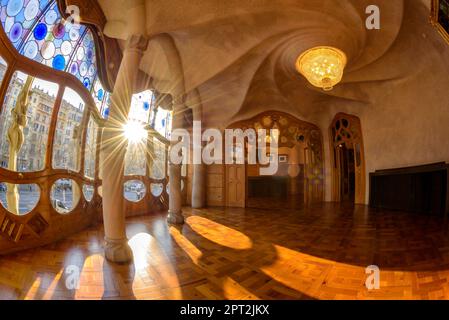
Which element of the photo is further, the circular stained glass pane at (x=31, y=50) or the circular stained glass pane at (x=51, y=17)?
the circular stained glass pane at (x=51, y=17)

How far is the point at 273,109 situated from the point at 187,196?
4.19 metres

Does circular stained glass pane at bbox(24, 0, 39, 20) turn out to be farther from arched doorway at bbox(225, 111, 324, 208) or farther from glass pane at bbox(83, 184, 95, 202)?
arched doorway at bbox(225, 111, 324, 208)

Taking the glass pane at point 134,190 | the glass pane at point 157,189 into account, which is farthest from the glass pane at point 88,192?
the glass pane at point 157,189

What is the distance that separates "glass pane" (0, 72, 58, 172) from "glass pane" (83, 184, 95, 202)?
3.32 ft

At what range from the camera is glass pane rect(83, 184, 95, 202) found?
3.91m

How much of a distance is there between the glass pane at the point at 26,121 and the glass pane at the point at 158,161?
289 cm

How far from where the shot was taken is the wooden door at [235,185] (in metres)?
7.09

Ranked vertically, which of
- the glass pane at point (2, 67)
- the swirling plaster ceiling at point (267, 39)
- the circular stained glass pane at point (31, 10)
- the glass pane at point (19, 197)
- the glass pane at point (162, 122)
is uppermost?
the swirling plaster ceiling at point (267, 39)

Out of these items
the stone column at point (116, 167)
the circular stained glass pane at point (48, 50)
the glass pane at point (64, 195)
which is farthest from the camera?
the glass pane at point (64, 195)

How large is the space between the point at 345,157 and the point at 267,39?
Answer: 561 centimetres

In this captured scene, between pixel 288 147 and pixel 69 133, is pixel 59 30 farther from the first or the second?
pixel 288 147

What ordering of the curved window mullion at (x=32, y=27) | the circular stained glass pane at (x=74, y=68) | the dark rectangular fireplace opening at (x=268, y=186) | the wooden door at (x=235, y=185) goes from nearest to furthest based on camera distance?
the curved window mullion at (x=32, y=27), the circular stained glass pane at (x=74, y=68), the wooden door at (x=235, y=185), the dark rectangular fireplace opening at (x=268, y=186)

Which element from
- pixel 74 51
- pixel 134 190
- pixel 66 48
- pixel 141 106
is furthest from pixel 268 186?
pixel 66 48

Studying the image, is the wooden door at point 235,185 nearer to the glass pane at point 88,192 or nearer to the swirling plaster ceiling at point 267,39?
the swirling plaster ceiling at point 267,39
